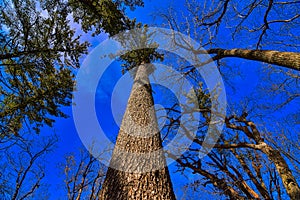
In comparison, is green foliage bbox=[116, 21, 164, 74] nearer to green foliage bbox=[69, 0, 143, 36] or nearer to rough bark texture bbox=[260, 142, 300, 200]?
green foliage bbox=[69, 0, 143, 36]

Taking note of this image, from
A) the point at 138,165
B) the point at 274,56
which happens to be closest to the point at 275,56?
the point at 274,56

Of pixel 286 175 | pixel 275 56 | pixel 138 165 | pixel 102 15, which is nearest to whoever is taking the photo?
pixel 275 56

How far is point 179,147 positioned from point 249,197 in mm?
2467

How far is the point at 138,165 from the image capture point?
297 cm

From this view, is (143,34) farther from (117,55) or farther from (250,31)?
(250,31)

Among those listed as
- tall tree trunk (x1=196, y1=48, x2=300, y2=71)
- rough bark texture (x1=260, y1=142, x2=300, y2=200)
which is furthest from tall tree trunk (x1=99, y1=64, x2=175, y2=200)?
rough bark texture (x1=260, y1=142, x2=300, y2=200)

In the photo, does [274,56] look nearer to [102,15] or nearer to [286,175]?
[286,175]

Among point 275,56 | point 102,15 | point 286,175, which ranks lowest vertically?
point 286,175

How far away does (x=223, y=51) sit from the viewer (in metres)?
A: 4.45

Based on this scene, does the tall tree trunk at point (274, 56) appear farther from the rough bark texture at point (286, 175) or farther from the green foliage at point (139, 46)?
the green foliage at point (139, 46)

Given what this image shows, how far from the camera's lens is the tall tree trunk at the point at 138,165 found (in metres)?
2.66

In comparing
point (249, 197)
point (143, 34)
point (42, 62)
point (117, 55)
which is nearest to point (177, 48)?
point (143, 34)

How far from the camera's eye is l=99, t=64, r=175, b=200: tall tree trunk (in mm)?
2662

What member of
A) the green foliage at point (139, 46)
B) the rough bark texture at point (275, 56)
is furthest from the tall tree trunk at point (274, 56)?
the green foliage at point (139, 46)
